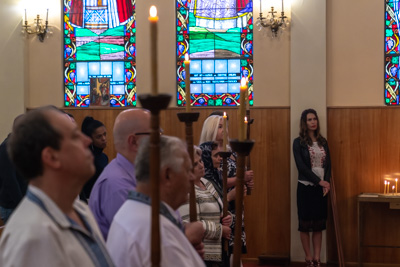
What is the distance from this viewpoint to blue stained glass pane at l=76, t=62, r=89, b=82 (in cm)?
967

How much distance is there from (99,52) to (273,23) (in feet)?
8.79

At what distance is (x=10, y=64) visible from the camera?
30.8 feet

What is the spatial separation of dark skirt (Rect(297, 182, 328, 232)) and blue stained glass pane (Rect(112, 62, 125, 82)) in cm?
315

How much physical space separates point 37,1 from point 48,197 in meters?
8.08

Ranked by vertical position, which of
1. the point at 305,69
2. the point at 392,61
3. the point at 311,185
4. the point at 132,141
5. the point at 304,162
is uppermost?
the point at 392,61

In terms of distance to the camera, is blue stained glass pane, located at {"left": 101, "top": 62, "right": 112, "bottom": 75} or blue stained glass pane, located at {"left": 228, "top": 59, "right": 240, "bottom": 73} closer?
blue stained glass pane, located at {"left": 228, "top": 59, "right": 240, "bottom": 73}

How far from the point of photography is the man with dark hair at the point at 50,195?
187 centimetres

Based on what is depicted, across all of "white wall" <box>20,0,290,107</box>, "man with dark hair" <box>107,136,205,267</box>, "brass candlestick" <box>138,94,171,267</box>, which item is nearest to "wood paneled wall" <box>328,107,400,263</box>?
"white wall" <box>20,0,290,107</box>

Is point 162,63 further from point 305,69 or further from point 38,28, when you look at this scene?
point 305,69

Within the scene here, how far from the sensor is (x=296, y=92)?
29.3 feet

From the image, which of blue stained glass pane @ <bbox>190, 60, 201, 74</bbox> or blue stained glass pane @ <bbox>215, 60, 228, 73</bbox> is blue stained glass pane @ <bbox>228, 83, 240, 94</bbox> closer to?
blue stained glass pane @ <bbox>215, 60, 228, 73</bbox>

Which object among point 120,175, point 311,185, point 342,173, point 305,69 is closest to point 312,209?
point 311,185

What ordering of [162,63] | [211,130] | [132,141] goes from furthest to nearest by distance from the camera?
[162,63] → [211,130] → [132,141]

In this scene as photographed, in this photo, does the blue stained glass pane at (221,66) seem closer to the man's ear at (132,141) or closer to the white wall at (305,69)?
the white wall at (305,69)
